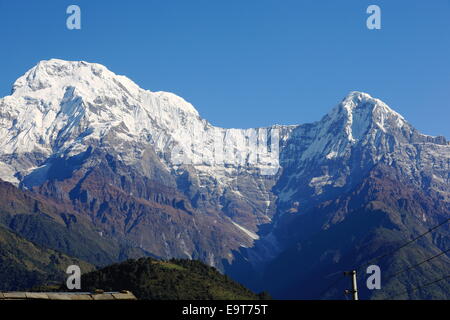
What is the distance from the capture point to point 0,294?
Answer: 7188cm
